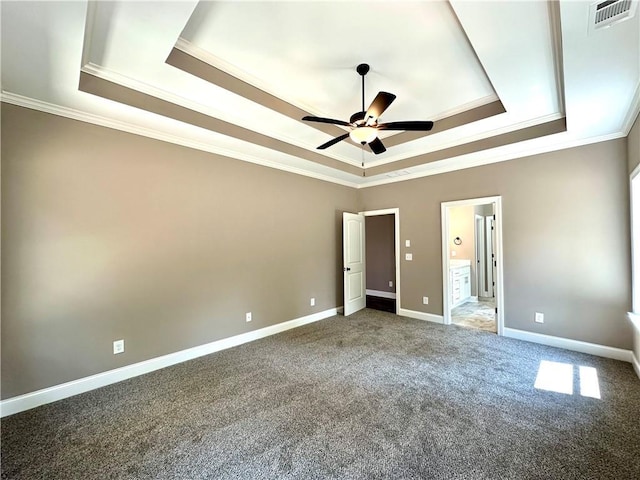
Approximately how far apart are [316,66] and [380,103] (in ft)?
2.43

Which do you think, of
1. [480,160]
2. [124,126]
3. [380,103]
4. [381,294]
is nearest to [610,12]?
[380,103]

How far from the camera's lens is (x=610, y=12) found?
1523mm

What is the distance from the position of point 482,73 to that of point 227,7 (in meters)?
2.35

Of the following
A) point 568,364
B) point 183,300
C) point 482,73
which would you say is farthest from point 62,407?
point 568,364

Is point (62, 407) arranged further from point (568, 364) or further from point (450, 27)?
point (568, 364)

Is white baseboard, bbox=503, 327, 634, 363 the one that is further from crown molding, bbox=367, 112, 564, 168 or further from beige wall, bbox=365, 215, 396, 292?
beige wall, bbox=365, 215, 396, 292

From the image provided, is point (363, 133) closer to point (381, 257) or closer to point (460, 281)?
point (460, 281)

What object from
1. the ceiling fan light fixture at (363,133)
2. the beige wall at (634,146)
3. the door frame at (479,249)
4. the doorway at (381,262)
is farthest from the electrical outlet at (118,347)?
the door frame at (479,249)

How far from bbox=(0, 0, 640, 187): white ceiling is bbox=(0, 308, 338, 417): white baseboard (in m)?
2.56

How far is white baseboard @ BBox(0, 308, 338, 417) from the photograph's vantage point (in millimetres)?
2302

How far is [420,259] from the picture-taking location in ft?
16.1

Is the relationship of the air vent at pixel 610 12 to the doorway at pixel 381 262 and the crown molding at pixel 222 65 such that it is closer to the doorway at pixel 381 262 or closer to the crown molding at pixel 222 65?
the crown molding at pixel 222 65

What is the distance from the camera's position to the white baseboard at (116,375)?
7.55ft

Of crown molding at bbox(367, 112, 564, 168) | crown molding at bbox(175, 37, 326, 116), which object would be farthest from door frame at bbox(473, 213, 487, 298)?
crown molding at bbox(175, 37, 326, 116)
